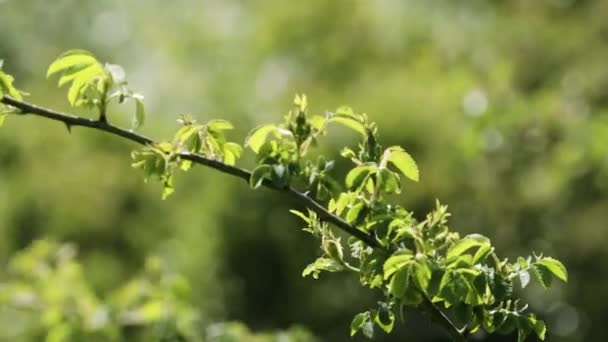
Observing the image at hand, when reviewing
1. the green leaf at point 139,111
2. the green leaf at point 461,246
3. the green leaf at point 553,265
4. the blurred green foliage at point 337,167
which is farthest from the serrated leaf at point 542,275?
the blurred green foliage at point 337,167

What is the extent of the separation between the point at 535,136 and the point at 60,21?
15431 millimetres

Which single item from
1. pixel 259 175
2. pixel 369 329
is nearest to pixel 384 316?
pixel 369 329

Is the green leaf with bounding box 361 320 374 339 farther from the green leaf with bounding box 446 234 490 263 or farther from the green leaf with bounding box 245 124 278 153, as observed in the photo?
the green leaf with bounding box 245 124 278 153

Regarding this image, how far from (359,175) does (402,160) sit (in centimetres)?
8

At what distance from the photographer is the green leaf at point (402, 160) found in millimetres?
1362

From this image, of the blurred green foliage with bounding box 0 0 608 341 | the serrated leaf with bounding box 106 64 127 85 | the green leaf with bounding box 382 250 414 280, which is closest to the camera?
the green leaf with bounding box 382 250 414 280

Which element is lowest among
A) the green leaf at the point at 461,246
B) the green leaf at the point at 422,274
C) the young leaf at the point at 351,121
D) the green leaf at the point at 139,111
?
the green leaf at the point at 422,274

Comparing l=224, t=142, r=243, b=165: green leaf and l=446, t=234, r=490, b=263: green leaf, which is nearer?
l=446, t=234, r=490, b=263: green leaf

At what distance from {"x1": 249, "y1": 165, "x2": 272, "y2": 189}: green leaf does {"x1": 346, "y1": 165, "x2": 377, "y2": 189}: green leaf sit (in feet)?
0.34

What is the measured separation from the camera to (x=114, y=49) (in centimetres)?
1677

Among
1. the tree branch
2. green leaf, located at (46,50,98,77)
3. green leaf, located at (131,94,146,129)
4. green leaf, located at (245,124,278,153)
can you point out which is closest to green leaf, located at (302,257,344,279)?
the tree branch

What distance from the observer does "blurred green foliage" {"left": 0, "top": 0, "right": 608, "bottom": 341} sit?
768cm

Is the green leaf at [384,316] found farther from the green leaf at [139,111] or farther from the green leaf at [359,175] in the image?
the green leaf at [139,111]

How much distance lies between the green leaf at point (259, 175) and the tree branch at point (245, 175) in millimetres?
10
